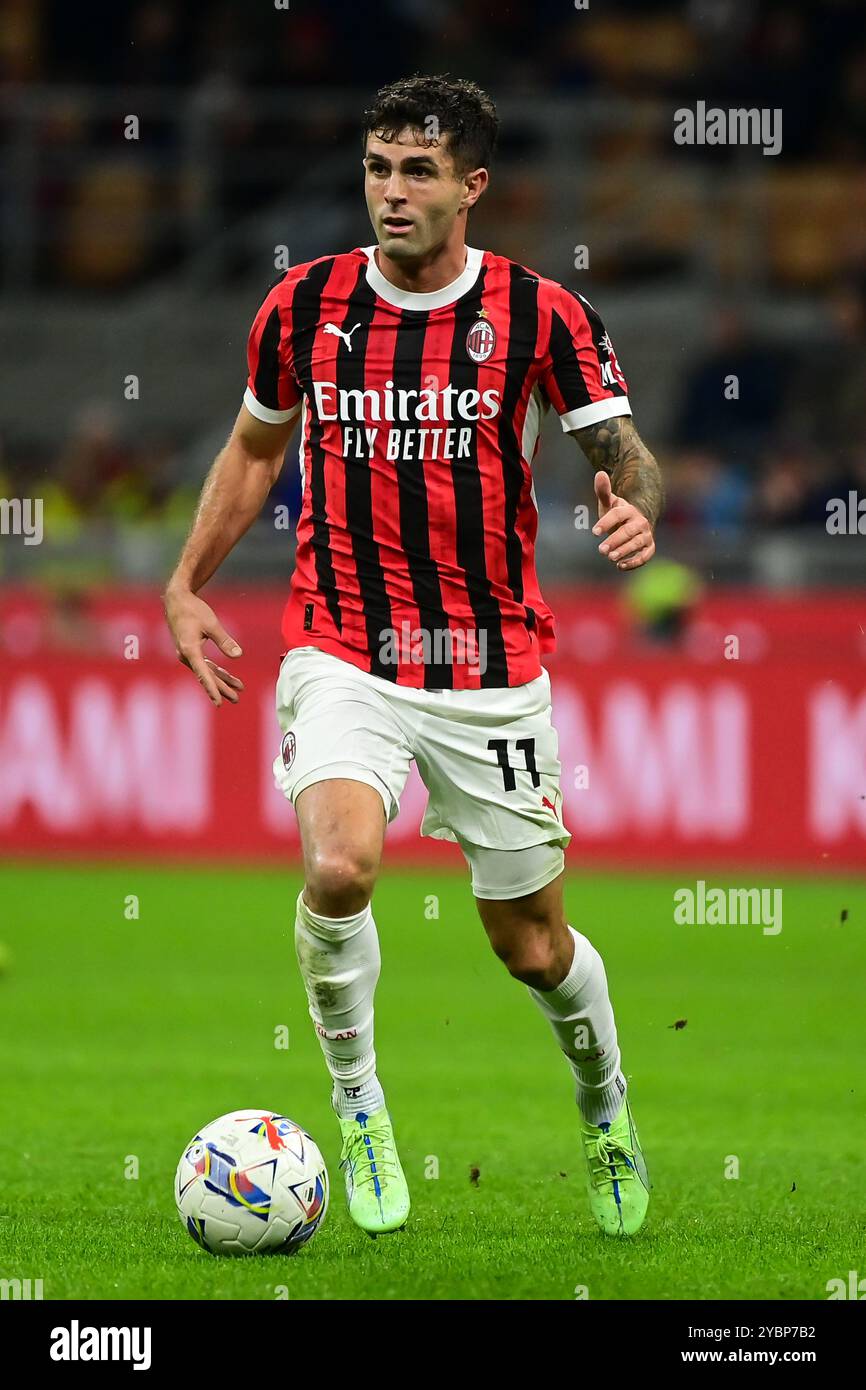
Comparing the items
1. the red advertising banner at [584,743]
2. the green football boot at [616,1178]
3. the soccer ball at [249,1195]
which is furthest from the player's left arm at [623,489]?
the red advertising banner at [584,743]

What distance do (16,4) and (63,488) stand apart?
5.85 meters

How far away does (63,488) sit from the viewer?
586 inches

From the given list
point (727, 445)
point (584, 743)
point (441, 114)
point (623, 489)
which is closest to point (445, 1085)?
point (623, 489)

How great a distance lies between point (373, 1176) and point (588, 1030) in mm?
632

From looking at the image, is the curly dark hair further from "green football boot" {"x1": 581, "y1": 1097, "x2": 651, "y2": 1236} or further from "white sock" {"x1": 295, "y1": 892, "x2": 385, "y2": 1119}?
"green football boot" {"x1": 581, "y1": 1097, "x2": 651, "y2": 1236}

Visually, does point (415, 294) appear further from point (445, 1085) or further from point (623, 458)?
point (445, 1085)

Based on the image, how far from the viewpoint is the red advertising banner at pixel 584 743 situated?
12062mm

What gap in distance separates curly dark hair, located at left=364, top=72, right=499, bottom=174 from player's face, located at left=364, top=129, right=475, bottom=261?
27mm

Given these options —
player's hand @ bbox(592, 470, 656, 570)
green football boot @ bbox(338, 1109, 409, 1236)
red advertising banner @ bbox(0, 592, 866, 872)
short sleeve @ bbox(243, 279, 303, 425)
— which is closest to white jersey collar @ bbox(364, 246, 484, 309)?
short sleeve @ bbox(243, 279, 303, 425)

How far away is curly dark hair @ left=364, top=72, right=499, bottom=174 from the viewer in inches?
193

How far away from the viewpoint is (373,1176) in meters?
4.82

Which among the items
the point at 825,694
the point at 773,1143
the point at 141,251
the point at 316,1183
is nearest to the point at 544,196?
the point at 141,251

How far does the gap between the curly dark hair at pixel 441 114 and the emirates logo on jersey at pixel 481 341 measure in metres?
0.36
